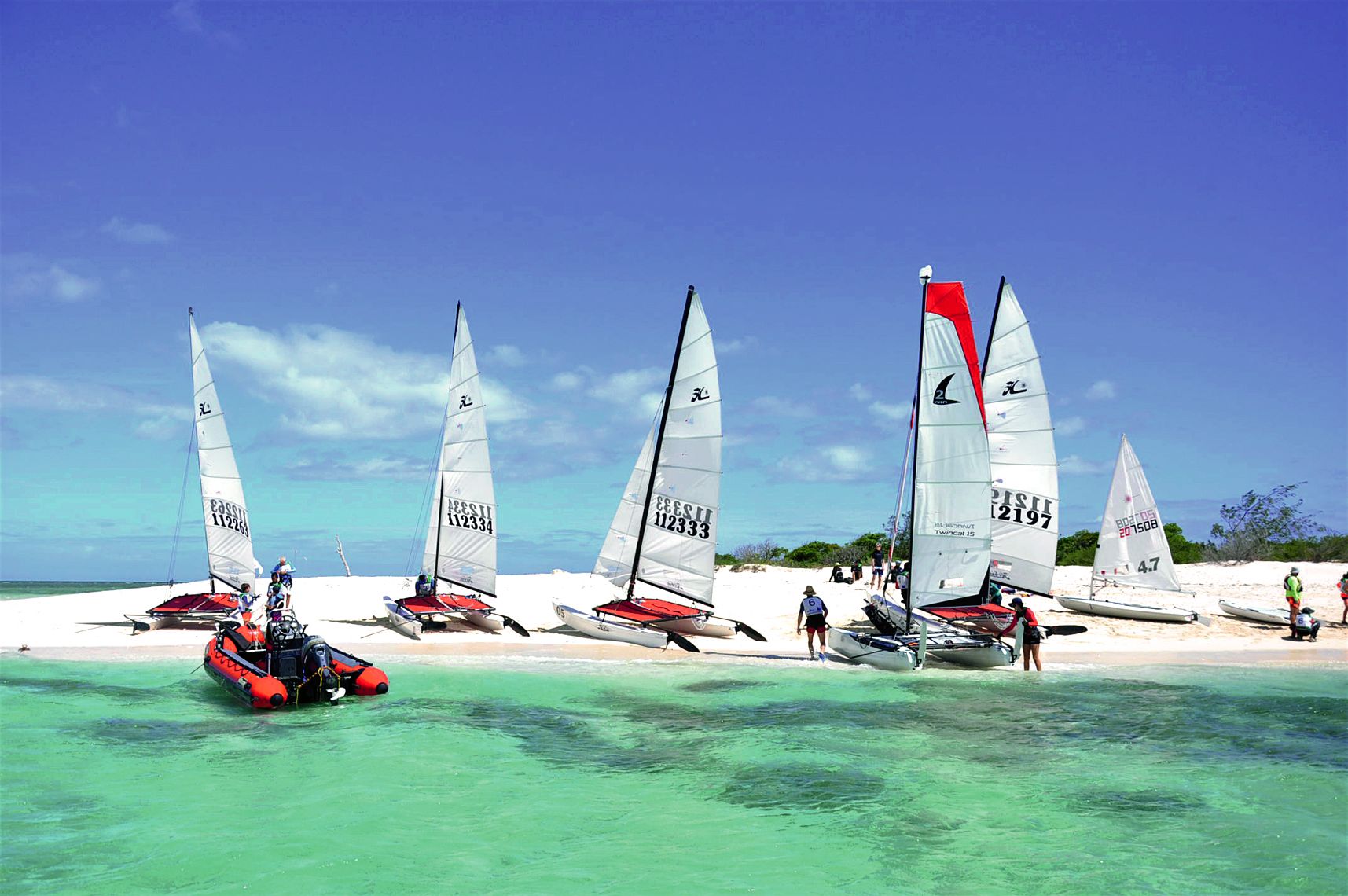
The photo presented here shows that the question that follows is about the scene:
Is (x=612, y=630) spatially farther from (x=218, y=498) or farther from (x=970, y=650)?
(x=218, y=498)

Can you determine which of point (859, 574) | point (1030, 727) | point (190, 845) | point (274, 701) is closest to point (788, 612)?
point (859, 574)

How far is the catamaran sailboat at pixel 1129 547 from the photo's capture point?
95.5ft

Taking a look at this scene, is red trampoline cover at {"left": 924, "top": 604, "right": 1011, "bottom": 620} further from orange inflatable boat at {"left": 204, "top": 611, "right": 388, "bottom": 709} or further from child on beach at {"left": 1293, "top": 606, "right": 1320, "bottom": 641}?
orange inflatable boat at {"left": 204, "top": 611, "right": 388, "bottom": 709}

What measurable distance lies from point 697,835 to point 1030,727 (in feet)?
25.2

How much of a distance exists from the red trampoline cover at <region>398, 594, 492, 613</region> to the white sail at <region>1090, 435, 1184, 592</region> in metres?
18.8

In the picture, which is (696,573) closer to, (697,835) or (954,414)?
(954,414)

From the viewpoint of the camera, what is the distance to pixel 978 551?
827 inches

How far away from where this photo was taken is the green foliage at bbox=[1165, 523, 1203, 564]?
44.4 metres

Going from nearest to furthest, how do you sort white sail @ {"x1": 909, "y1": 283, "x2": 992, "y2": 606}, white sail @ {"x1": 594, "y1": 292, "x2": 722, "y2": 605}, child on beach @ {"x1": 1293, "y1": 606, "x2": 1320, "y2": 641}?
white sail @ {"x1": 909, "y1": 283, "x2": 992, "y2": 606} < white sail @ {"x1": 594, "y1": 292, "x2": 722, "y2": 605} < child on beach @ {"x1": 1293, "y1": 606, "x2": 1320, "y2": 641}

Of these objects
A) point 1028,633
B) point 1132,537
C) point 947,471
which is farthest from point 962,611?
point 1132,537

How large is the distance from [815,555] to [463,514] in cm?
2476

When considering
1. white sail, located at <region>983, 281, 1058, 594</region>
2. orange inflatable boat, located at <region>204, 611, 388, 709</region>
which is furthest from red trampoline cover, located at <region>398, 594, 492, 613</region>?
white sail, located at <region>983, 281, 1058, 594</region>

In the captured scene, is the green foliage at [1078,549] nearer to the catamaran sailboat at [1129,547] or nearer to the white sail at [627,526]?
the catamaran sailboat at [1129,547]

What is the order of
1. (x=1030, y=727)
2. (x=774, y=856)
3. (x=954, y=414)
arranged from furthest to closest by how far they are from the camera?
(x=954, y=414), (x=1030, y=727), (x=774, y=856)
